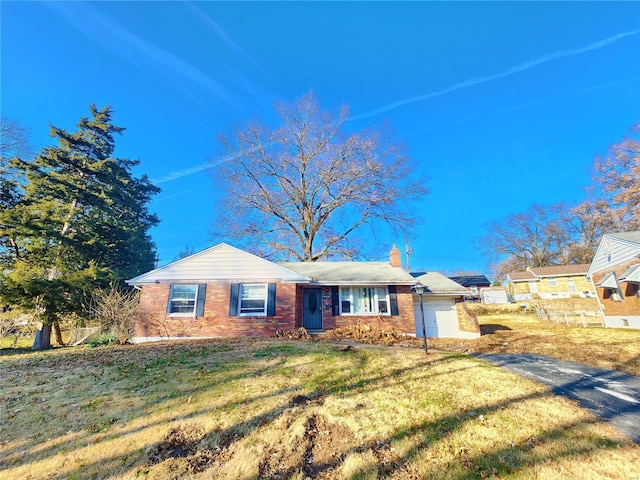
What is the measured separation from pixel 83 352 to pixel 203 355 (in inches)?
177

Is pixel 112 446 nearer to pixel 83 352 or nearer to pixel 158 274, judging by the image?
pixel 83 352

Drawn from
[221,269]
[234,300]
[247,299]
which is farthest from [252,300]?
[221,269]

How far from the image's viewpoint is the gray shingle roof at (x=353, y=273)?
13.3 m

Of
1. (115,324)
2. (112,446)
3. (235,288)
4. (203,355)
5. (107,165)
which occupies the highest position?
(107,165)

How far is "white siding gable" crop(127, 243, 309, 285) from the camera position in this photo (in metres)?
12.6

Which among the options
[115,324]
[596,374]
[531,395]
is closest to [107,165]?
[115,324]

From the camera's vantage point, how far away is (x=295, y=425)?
454cm

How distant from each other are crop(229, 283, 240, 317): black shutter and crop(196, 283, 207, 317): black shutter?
119 centimetres

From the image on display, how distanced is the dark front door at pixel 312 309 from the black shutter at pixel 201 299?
14.7 ft

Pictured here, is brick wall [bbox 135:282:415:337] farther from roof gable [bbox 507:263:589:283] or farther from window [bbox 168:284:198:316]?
roof gable [bbox 507:263:589:283]

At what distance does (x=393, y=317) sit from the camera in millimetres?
13242

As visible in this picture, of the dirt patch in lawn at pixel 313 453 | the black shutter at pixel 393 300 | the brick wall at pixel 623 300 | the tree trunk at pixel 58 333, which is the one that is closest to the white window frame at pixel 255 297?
the black shutter at pixel 393 300

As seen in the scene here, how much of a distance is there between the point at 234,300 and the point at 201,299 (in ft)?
4.73

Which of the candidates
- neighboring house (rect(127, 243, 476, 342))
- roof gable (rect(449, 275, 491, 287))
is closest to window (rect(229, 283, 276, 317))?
neighboring house (rect(127, 243, 476, 342))
